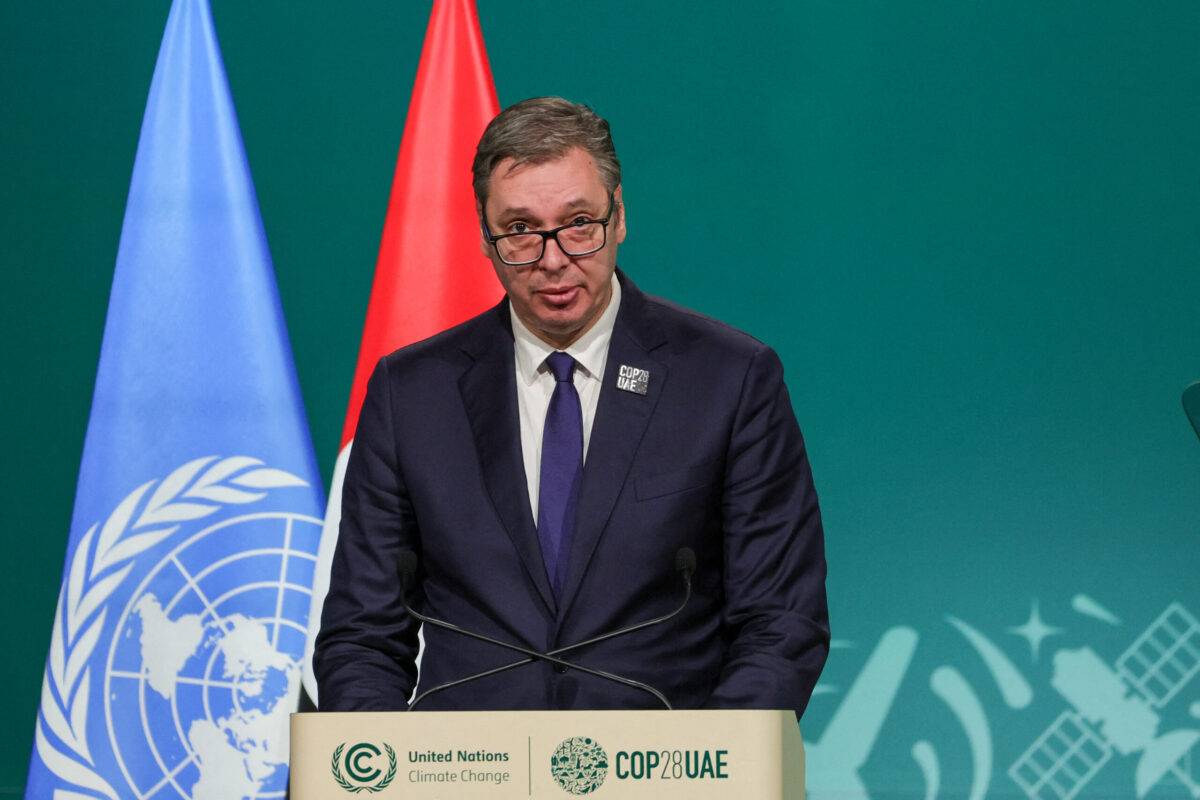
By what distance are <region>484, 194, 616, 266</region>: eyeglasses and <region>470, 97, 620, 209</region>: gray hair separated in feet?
0.21

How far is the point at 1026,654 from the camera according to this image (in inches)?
131

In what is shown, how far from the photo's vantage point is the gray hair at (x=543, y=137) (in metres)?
1.89

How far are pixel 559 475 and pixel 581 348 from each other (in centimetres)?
19

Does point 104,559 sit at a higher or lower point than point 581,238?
lower

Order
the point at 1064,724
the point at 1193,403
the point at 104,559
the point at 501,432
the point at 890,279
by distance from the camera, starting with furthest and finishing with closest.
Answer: the point at 890,279 → the point at 1064,724 → the point at 104,559 → the point at 501,432 → the point at 1193,403

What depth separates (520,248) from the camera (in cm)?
191

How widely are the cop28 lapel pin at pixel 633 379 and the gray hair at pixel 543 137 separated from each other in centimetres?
23

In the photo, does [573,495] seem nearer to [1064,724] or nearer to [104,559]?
[104,559]

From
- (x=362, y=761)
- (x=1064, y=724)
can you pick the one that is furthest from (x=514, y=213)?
(x=1064, y=724)

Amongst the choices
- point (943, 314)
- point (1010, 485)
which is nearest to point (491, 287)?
point (943, 314)

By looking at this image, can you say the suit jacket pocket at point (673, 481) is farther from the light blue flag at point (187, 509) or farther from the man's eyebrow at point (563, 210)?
the light blue flag at point (187, 509)

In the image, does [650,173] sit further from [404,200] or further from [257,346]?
[257,346]

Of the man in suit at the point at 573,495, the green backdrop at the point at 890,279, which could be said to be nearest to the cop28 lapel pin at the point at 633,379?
the man in suit at the point at 573,495

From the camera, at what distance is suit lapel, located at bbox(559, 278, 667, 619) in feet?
6.00
